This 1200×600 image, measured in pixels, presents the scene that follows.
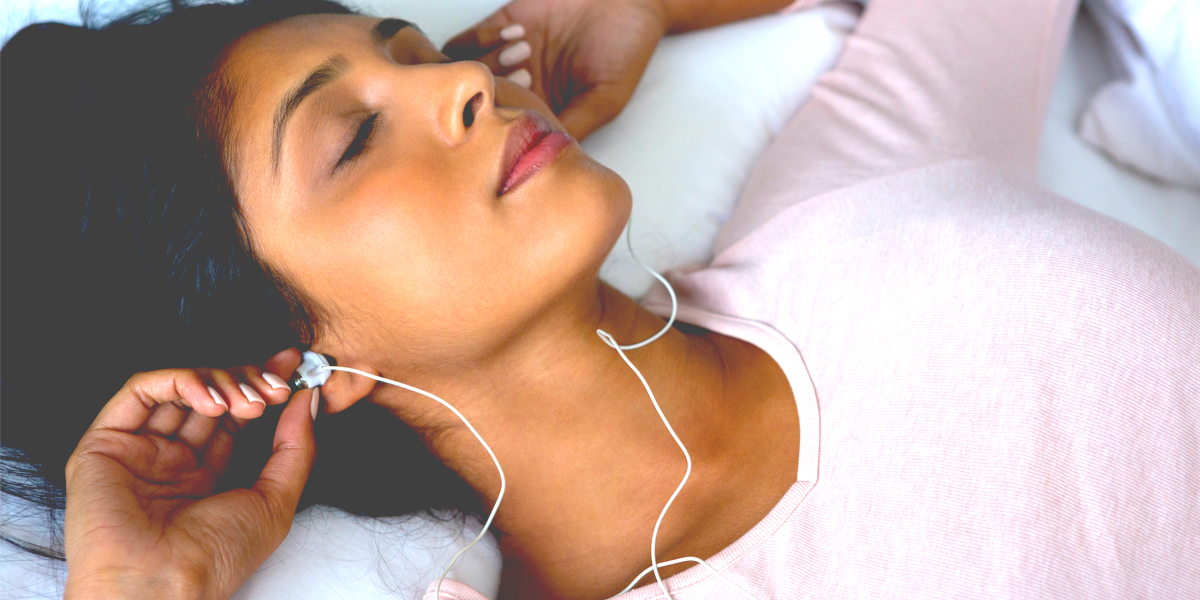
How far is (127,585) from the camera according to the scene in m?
0.83

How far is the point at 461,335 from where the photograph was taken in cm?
101

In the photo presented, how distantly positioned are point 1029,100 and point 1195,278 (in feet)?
1.95

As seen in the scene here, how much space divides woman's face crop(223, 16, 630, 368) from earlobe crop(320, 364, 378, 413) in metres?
0.12

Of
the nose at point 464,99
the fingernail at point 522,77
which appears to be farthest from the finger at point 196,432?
the fingernail at point 522,77

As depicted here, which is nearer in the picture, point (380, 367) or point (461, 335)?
point (461, 335)

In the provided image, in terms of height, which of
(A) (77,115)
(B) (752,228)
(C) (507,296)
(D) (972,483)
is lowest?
(D) (972,483)

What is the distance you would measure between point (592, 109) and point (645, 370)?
2.05 ft

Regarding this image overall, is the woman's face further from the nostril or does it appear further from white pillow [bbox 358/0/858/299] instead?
white pillow [bbox 358/0/858/299]

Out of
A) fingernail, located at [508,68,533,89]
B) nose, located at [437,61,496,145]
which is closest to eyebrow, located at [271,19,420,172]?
nose, located at [437,61,496,145]

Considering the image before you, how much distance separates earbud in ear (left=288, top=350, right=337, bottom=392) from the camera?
107cm

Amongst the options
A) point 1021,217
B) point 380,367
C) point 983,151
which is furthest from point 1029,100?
point 380,367

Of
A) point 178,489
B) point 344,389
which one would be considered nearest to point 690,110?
point 344,389

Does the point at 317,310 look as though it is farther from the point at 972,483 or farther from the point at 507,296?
the point at 972,483

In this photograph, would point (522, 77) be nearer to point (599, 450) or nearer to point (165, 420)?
point (599, 450)
